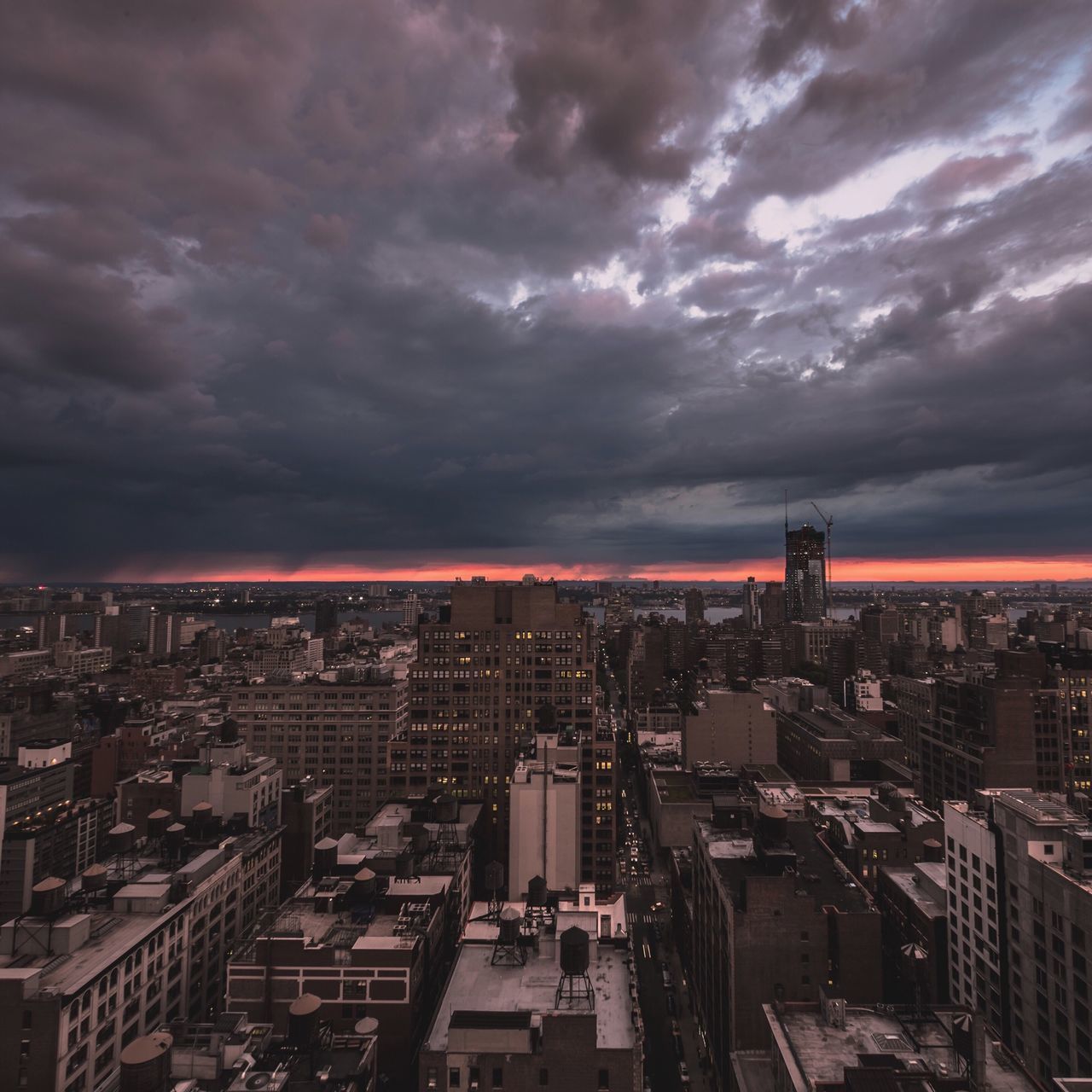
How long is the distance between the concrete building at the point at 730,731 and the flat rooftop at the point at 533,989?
8945cm

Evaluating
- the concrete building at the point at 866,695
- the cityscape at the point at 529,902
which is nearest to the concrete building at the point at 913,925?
the cityscape at the point at 529,902

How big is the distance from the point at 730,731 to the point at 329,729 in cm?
7630

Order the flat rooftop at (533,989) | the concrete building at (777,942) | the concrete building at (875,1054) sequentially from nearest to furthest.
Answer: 1. the concrete building at (875,1054)
2. the flat rooftop at (533,989)
3. the concrete building at (777,942)

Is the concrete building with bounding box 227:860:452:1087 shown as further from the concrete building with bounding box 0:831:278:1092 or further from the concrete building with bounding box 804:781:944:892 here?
the concrete building with bounding box 804:781:944:892

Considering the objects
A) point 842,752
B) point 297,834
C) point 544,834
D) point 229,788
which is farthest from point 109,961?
point 842,752

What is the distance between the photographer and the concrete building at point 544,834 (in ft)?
237

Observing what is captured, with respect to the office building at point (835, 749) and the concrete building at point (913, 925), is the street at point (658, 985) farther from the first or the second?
the office building at point (835, 749)

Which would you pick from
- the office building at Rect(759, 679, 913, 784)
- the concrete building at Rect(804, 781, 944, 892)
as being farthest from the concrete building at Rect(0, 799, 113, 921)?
the office building at Rect(759, 679, 913, 784)

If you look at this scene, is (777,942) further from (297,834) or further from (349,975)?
(297,834)

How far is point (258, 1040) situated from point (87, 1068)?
1609 centimetres

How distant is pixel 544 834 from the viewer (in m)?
72.4

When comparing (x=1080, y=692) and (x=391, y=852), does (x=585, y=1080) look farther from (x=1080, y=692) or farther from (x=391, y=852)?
(x=1080, y=692)

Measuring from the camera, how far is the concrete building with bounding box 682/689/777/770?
429 ft

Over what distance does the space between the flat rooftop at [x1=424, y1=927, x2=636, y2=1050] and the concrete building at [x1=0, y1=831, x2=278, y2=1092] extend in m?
22.3
